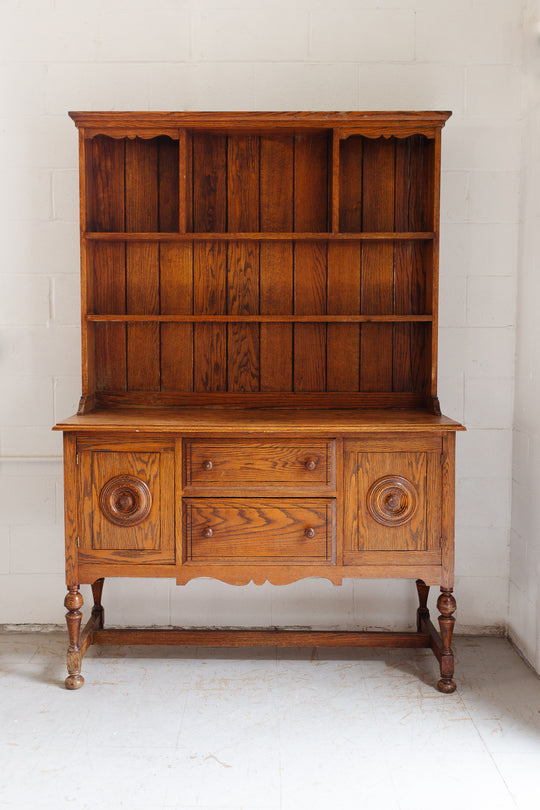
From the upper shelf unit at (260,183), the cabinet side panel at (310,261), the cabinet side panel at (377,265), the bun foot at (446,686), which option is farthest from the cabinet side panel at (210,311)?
the bun foot at (446,686)

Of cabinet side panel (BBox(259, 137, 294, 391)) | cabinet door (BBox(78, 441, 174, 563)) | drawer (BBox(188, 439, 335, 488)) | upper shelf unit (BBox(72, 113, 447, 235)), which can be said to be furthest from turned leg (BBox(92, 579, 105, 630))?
upper shelf unit (BBox(72, 113, 447, 235))

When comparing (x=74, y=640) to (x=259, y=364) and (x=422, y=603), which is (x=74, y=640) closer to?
(x=259, y=364)

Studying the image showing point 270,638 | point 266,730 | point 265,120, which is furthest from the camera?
point 270,638

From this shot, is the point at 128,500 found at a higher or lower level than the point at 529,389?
lower

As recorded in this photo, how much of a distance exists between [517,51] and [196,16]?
1.34 m

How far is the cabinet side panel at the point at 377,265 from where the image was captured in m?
2.77

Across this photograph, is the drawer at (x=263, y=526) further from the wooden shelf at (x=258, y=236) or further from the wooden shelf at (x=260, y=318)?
the wooden shelf at (x=258, y=236)

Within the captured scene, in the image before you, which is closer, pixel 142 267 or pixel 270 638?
pixel 270 638

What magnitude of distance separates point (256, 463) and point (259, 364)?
59 cm

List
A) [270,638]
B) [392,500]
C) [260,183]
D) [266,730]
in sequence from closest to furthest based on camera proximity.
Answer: [266,730] < [392,500] < [270,638] < [260,183]

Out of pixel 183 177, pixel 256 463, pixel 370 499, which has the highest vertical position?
pixel 183 177

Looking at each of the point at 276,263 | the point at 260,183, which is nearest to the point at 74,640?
the point at 276,263

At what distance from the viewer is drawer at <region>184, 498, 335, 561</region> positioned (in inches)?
94.3

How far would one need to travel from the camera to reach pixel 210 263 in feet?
9.21
